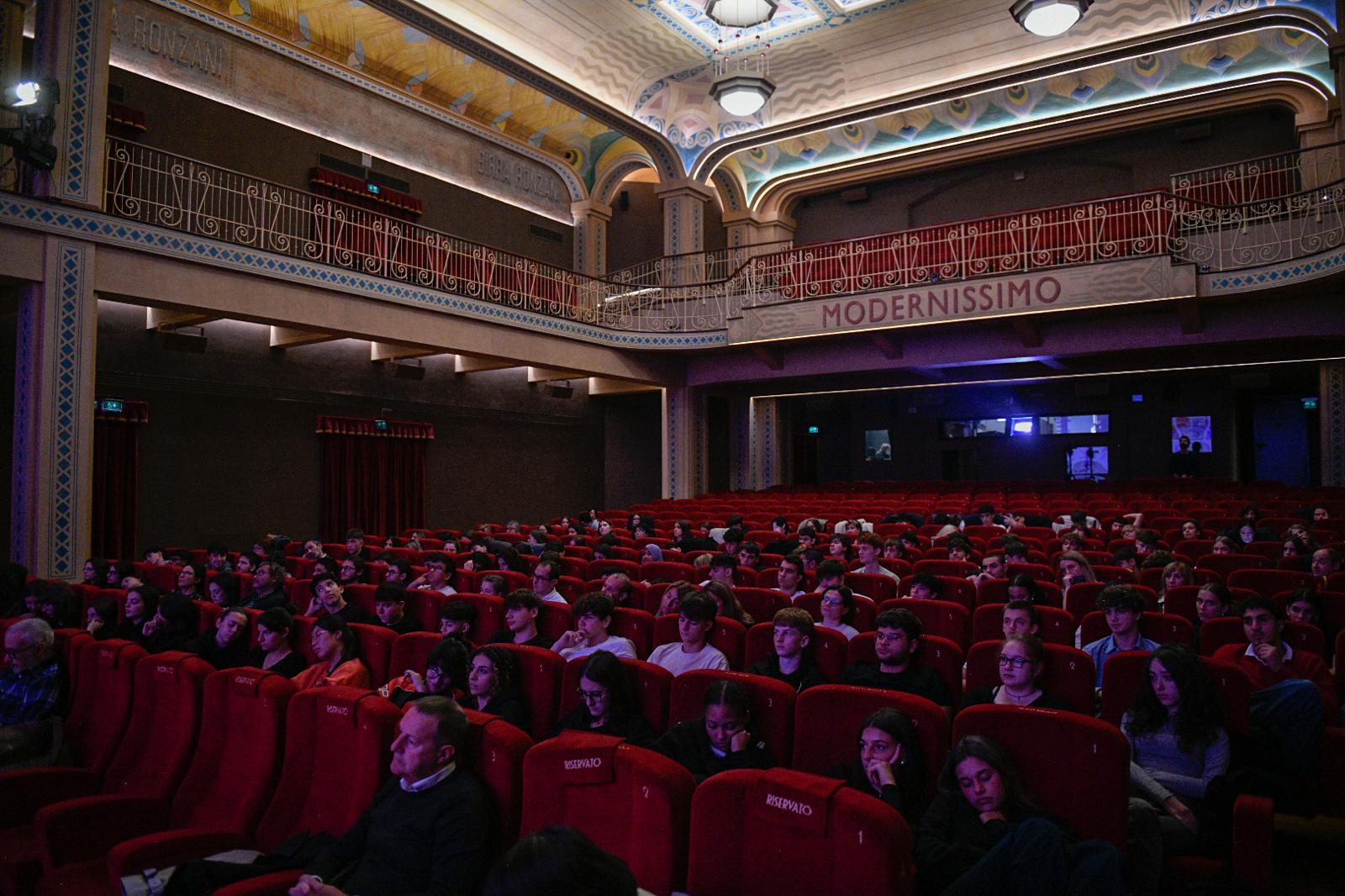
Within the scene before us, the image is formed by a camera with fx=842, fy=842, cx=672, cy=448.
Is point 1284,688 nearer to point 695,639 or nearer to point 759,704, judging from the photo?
point 759,704

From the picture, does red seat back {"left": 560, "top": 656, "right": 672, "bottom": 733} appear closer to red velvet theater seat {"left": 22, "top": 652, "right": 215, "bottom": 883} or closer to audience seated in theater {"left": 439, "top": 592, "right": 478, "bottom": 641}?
audience seated in theater {"left": 439, "top": 592, "right": 478, "bottom": 641}

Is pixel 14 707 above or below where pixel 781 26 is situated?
below

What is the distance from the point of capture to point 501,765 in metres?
2.26

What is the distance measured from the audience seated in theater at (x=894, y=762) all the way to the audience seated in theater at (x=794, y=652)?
898 millimetres

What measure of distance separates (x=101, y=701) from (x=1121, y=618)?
13.6 feet

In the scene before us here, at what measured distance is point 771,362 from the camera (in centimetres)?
1217

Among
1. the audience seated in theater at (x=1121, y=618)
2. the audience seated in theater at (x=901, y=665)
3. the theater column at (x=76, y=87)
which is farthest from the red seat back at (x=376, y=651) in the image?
the theater column at (x=76, y=87)

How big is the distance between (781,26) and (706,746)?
464 inches

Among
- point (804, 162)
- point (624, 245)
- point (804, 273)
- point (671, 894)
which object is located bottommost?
point (671, 894)

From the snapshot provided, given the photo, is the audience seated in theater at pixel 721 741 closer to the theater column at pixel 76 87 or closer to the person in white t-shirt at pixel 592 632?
the person in white t-shirt at pixel 592 632

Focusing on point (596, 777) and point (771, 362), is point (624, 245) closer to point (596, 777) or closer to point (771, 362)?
point (771, 362)

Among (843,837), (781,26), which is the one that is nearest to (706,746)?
(843,837)

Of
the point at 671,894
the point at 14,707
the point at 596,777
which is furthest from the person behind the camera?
the point at 14,707

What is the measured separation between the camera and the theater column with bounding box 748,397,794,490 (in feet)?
48.7
